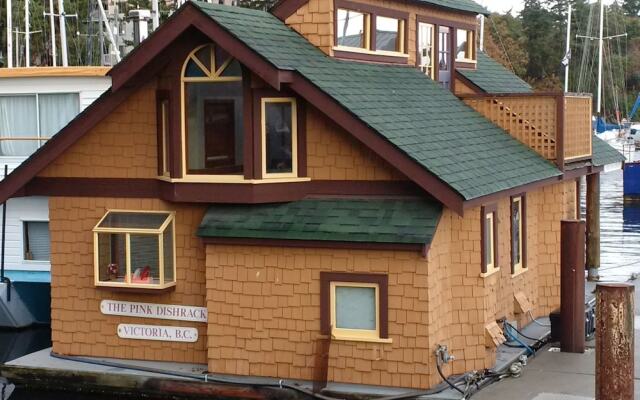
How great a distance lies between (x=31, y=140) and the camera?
24297 mm

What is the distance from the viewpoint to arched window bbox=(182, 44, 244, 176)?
17125 millimetres

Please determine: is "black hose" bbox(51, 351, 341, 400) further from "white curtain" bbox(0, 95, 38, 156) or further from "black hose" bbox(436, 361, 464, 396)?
"white curtain" bbox(0, 95, 38, 156)

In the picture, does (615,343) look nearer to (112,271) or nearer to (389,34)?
(112,271)

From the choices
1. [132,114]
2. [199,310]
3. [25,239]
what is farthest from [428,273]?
[25,239]

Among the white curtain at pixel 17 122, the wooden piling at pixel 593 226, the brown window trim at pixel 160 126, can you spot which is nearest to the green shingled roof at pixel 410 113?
the brown window trim at pixel 160 126

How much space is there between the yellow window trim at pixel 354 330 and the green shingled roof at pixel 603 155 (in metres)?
7.95

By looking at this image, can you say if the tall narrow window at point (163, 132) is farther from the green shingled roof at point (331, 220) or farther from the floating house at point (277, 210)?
the green shingled roof at point (331, 220)

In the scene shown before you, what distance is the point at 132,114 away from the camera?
18203mm

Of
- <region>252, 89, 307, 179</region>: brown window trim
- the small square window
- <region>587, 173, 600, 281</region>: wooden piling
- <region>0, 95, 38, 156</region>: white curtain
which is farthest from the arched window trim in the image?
<region>587, 173, 600, 281</region>: wooden piling

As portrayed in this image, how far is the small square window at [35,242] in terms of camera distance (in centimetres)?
2348

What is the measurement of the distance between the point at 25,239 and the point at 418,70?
838cm

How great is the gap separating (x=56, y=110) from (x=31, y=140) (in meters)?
0.79

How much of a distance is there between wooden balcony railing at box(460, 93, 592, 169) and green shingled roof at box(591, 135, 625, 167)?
204cm

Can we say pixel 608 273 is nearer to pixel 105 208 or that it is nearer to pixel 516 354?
pixel 516 354
